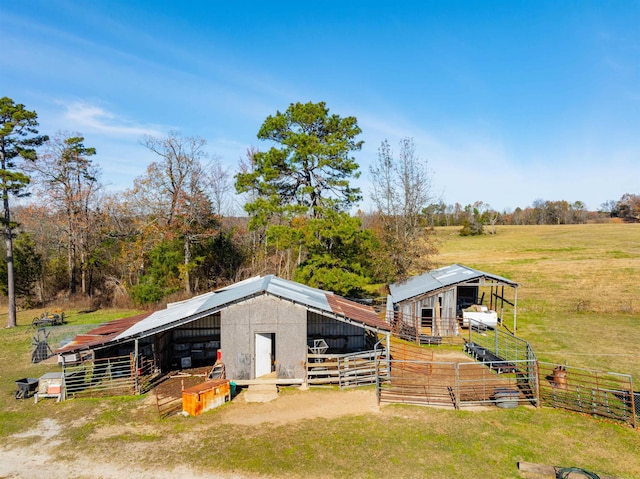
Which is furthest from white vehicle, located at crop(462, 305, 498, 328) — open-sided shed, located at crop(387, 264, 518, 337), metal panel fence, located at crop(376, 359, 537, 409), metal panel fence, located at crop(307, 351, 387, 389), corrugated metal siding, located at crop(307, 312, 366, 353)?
metal panel fence, located at crop(307, 351, 387, 389)

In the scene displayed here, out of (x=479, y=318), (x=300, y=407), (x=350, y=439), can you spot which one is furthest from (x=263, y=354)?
(x=479, y=318)

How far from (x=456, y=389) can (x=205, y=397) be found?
8.78 metres

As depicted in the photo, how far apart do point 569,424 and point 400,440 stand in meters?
→ 5.59

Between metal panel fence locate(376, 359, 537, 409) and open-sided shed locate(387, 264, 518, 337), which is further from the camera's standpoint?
open-sided shed locate(387, 264, 518, 337)

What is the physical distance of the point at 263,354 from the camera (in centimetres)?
1627

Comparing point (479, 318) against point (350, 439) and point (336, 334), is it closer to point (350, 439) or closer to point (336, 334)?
point (336, 334)

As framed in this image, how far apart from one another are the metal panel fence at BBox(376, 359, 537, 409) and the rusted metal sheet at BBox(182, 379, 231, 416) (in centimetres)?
559

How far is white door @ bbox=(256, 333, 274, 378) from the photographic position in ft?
53.1

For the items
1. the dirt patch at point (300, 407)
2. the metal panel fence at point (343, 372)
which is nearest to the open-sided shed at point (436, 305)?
the metal panel fence at point (343, 372)

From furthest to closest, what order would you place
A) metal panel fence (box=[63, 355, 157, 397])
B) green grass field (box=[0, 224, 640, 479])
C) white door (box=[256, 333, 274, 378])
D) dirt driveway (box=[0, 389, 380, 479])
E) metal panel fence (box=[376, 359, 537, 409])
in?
white door (box=[256, 333, 274, 378])
metal panel fence (box=[63, 355, 157, 397])
metal panel fence (box=[376, 359, 537, 409])
green grass field (box=[0, 224, 640, 479])
dirt driveway (box=[0, 389, 380, 479])

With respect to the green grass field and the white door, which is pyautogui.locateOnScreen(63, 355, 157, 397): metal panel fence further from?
the white door

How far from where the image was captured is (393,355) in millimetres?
20297

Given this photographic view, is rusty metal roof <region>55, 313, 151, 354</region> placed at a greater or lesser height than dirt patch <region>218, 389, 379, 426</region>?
greater

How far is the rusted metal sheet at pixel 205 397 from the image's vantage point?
13500 mm
